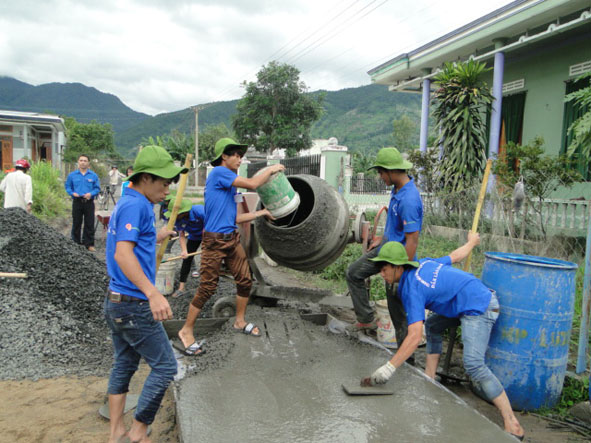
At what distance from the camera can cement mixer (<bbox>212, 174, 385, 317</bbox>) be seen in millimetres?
4109

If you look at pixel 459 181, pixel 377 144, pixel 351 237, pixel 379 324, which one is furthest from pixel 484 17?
pixel 377 144

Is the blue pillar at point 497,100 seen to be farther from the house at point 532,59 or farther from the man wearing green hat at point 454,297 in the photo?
the man wearing green hat at point 454,297

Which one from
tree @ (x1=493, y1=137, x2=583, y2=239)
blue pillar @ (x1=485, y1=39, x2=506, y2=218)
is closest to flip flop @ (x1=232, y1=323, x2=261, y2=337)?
tree @ (x1=493, y1=137, x2=583, y2=239)

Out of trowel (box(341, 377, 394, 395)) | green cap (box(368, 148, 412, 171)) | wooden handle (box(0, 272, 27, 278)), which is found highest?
green cap (box(368, 148, 412, 171))

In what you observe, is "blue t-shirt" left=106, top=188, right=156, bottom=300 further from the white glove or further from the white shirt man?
the white shirt man

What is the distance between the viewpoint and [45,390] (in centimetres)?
325

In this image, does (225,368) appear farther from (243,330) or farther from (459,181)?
(459,181)

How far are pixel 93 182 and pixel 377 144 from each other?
240 feet

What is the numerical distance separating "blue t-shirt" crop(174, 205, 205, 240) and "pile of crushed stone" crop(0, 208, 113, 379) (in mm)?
1151

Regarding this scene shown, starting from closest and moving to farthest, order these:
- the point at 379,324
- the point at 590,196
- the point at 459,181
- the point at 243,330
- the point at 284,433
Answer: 1. the point at 284,433
2. the point at 243,330
3. the point at 379,324
4. the point at 590,196
5. the point at 459,181

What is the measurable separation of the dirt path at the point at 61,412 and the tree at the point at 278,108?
25080 mm

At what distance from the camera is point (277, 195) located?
152 inches

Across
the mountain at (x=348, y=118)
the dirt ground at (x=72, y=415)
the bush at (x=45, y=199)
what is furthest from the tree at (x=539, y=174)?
the mountain at (x=348, y=118)

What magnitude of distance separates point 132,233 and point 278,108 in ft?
88.1
